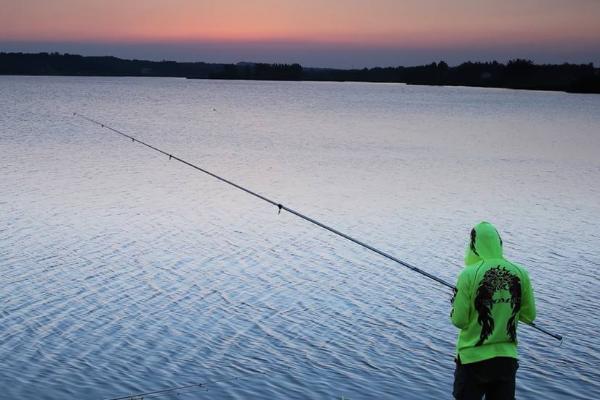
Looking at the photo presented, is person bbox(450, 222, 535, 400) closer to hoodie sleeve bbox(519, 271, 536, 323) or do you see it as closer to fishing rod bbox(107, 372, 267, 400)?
hoodie sleeve bbox(519, 271, 536, 323)

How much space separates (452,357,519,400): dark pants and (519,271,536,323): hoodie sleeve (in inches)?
12.8

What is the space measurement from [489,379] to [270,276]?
33.4ft

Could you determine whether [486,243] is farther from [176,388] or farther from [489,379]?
[176,388]

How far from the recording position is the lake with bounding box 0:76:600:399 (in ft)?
34.5

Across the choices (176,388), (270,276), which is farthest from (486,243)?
(270,276)

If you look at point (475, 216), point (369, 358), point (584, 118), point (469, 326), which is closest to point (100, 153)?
point (475, 216)

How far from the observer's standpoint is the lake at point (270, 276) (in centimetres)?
1052

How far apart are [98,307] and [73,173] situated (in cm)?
2044

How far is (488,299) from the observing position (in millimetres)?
5543

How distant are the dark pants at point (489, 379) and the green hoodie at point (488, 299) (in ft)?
0.18

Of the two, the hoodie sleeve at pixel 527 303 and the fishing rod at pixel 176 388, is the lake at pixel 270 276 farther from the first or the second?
the hoodie sleeve at pixel 527 303

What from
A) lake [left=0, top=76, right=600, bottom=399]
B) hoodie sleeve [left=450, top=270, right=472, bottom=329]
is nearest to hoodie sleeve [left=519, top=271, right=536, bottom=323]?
hoodie sleeve [left=450, top=270, right=472, bottom=329]

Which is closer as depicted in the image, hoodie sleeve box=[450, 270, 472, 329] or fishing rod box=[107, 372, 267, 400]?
hoodie sleeve box=[450, 270, 472, 329]

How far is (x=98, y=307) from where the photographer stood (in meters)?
13.2
